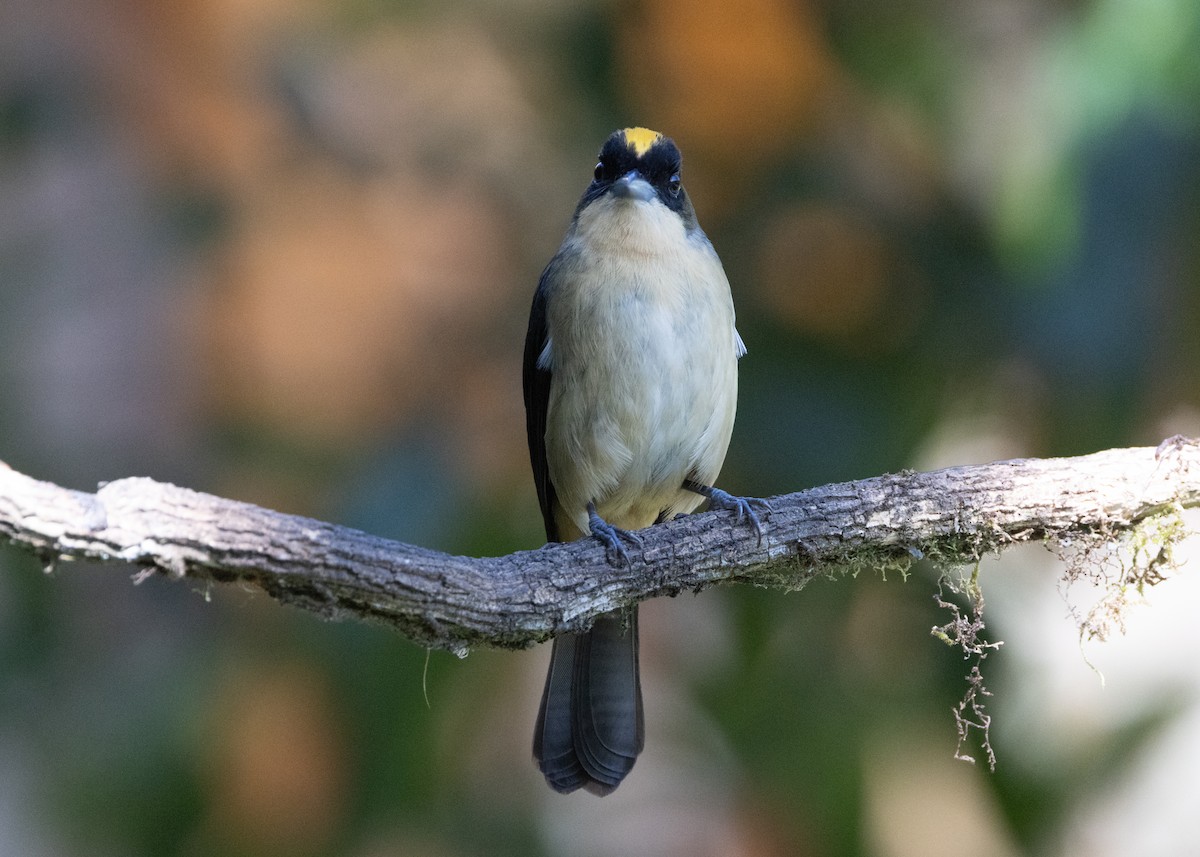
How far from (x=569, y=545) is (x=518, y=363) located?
286 centimetres

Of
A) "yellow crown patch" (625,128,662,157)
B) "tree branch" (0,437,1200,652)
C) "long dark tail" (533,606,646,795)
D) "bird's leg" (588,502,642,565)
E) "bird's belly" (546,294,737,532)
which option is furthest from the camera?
"yellow crown patch" (625,128,662,157)

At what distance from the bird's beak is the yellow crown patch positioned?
0.26 ft

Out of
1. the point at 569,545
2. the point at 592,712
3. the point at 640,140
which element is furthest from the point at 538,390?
the point at 569,545

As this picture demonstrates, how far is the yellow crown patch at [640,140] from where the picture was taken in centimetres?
389

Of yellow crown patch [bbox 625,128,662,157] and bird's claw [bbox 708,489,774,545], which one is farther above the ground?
yellow crown patch [bbox 625,128,662,157]

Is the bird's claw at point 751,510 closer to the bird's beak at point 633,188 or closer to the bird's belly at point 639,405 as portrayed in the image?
the bird's belly at point 639,405

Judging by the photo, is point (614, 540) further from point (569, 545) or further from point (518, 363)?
point (518, 363)

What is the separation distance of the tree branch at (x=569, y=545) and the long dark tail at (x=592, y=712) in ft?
2.48

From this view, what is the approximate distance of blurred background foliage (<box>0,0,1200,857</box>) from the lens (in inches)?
170

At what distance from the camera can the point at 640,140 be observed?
392 cm

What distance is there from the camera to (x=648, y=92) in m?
5.46

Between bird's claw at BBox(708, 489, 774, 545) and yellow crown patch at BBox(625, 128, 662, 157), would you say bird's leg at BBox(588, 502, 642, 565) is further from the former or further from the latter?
yellow crown patch at BBox(625, 128, 662, 157)

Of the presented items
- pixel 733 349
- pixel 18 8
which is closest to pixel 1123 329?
pixel 733 349

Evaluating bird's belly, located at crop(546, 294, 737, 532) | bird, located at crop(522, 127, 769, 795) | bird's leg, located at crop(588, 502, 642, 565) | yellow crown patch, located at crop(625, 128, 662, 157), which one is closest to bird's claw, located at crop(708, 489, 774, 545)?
bird's leg, located at crop(588, 502, 642, 565)
